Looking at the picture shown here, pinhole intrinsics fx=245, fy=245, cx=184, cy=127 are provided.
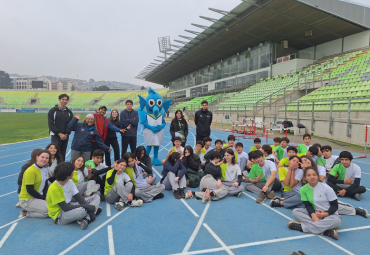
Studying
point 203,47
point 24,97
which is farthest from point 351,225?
point 24,97

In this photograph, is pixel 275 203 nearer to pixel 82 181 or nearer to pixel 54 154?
pixel 82 181

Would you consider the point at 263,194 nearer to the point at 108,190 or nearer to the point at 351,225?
the point at 351,225

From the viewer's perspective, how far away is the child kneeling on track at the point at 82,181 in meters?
4.30

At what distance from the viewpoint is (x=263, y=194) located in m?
4.57

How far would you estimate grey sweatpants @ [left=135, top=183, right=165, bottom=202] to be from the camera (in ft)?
14.8

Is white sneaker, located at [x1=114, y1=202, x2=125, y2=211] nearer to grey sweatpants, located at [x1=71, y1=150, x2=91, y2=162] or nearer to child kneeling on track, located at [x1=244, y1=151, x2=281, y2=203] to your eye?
grey sweatpants, located at [x1=71, y1=150, x2=91, y2=162]

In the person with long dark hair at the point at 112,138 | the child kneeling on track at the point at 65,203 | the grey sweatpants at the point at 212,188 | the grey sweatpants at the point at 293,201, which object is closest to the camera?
the child kneeling on track at the point at 65,203

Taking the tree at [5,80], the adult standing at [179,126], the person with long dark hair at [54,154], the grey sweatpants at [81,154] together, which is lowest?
the grey sweatpants at [81,154]

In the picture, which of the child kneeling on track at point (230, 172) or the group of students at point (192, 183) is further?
the child kneeling on track at point (230, 172)

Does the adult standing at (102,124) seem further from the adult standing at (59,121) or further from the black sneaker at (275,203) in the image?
the black sneaker at (275,203)

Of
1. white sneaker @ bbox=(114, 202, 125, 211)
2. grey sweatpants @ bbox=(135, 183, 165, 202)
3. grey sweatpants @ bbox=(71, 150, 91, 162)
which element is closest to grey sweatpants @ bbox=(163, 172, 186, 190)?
grey sweatpants @ bbox=(135, 183, 165, 202)

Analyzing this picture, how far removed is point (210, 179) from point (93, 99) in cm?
7400

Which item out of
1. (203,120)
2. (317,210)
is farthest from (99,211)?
(203,120)

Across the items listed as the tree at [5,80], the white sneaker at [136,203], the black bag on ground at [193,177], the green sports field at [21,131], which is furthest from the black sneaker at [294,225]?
the tree at [5,80]
